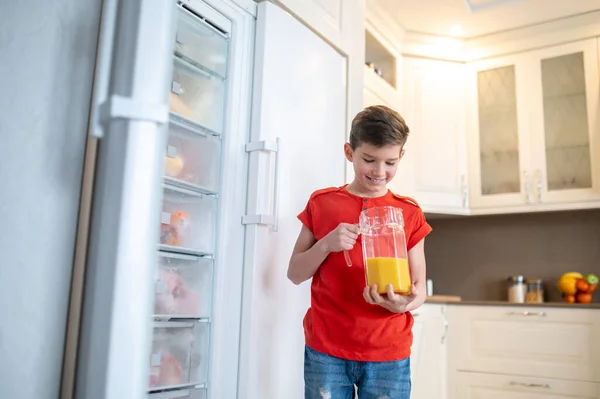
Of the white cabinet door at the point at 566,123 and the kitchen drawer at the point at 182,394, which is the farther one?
the white cabinet door at the point at 566,123

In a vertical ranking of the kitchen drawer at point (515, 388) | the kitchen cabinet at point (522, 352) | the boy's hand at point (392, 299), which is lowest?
the kitchen drawer at point (515, 388)

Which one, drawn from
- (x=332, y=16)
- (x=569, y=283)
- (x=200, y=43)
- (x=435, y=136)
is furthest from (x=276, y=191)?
(x=569, y=283)

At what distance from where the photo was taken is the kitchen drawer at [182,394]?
4.02ft

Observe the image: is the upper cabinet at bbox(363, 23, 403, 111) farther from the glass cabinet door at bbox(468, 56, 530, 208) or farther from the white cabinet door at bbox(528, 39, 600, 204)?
the white cabinet door at bbox(528, 39, 600, 204)

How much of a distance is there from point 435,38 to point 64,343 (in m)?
3.18

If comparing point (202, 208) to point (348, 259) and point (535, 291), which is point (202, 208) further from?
point (535, 291)

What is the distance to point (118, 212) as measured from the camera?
354 millimetres

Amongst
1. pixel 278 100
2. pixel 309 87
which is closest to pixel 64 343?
pixel 278 100

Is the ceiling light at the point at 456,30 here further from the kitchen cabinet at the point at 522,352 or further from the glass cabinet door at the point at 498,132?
the kitchen cabinet at the point at 522,352

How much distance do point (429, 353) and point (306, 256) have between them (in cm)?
183

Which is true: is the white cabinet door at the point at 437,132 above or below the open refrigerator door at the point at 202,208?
above

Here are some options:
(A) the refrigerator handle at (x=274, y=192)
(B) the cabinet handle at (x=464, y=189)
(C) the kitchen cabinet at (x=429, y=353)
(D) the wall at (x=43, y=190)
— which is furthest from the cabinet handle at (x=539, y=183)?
(D) the wall at (x=43, y=190)

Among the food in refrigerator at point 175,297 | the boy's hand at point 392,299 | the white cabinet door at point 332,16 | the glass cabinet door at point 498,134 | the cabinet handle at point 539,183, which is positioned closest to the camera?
the boy's hand at point 392,299

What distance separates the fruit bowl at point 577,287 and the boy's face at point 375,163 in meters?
2.11
